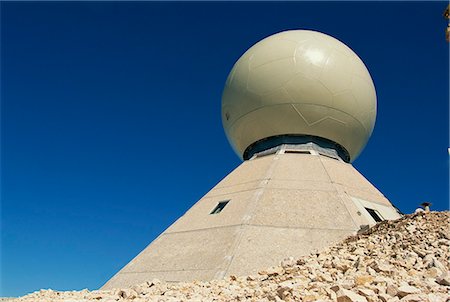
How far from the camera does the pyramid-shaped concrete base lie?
400 inches

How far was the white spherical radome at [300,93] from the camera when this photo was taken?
1573 centimetres

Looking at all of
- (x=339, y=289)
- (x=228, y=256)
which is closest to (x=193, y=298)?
(x=339, y=289)

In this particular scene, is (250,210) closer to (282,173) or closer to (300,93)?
(282,173)

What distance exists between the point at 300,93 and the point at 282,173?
335 cm

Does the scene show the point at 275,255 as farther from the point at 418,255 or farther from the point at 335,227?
the point at 418,255

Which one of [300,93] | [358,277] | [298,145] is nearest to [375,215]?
[298,145]

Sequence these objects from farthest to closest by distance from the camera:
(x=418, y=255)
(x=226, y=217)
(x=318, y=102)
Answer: (x=318, y=102) → (x=226, y=217) → (x=418, y=255)

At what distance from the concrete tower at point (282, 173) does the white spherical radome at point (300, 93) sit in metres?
0.04

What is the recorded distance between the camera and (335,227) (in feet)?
37.2

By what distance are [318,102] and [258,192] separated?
479 centimetres

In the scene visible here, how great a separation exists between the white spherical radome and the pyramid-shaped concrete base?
136 cm

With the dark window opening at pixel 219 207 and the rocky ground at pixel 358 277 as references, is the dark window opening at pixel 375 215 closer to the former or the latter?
the rocky ground at pixel 358 277

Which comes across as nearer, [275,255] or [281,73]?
[275,255]

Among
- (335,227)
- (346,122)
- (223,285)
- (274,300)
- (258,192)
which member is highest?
(346,122)
